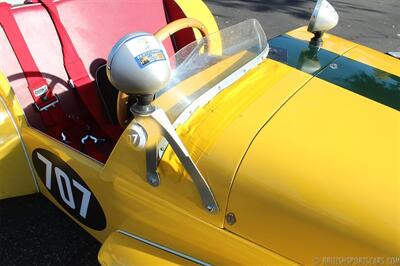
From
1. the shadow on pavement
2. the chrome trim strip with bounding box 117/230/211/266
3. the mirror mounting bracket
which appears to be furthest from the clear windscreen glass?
the shadow on pavement

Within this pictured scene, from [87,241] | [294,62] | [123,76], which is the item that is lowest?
[87,241]

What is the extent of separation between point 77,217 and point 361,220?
121cm

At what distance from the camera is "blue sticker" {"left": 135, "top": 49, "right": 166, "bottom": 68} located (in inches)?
45.2

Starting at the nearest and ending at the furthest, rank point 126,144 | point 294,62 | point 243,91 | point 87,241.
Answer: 1. point 126,144
2. point 243,91
3. point 294,62
4. point 87,241

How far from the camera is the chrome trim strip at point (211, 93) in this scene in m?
1.41

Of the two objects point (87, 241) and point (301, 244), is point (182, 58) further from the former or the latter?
point (87, 241)

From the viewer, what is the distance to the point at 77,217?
1.86 meters

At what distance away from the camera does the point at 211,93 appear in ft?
4.98

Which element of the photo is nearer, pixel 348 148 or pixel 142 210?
pixel 348 148

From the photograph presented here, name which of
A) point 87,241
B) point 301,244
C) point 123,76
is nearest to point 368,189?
point 301,244

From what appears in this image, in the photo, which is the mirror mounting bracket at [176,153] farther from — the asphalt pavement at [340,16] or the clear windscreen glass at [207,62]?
the asphalt pavement at [340,16]

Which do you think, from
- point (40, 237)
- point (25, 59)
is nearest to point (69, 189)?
point (40, 237)

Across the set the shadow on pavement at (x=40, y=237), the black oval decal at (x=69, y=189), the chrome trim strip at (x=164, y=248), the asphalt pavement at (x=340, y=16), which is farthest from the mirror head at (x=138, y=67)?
the asphalt pavement at (x=340, y=16)

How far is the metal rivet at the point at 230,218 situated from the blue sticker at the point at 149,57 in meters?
0.51
